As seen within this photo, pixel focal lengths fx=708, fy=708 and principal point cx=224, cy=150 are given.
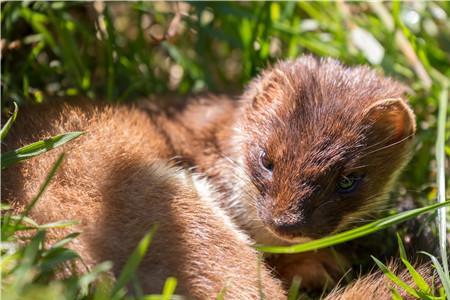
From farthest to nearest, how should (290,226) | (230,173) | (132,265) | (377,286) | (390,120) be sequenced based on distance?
(230,173)
(390,120)
(290,226)
(377,286)
(132,265)

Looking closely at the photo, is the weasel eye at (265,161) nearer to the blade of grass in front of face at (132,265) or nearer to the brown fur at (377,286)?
the brown fur at (377,286)

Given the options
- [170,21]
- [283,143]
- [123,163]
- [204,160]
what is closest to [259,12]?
[170,21]

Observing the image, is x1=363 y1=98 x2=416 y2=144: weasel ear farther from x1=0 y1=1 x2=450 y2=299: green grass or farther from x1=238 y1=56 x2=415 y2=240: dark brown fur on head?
x1=0 y1=1 x2=450 y2=299: green grass

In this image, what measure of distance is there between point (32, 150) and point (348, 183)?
176 centimetres

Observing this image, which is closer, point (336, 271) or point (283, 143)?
point (283, 143)

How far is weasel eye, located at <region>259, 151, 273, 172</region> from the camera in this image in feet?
13.4

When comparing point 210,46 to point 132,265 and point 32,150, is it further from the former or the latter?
point 132,265

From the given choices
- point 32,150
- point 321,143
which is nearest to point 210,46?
point 321,143

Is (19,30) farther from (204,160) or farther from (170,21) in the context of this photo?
(204,160)

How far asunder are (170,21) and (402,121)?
7.36ft

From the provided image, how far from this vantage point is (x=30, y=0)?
4.75m

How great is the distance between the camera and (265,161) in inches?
162

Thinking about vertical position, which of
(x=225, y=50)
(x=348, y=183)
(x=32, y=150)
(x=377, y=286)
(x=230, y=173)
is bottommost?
(x=377, y=286)

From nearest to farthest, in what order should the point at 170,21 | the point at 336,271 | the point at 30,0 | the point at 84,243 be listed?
the point at 84,243, the point at 336,271, the point at 30,0, the point at 170,21
